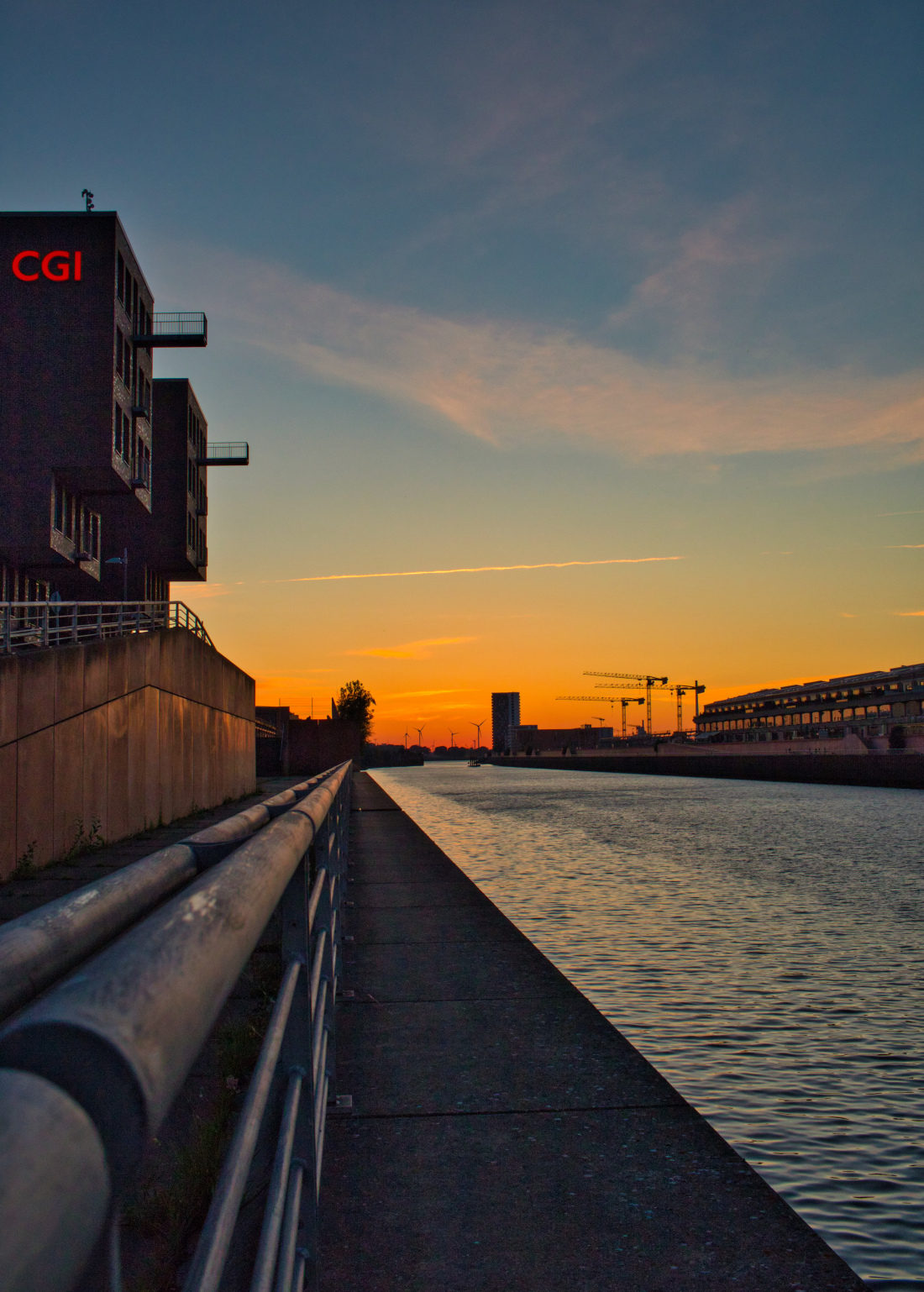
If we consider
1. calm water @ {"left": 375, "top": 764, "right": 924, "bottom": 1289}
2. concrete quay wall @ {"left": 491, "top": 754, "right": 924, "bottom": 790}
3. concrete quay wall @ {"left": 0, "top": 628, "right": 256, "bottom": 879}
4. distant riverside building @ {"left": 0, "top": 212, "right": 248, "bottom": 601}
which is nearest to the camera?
calm water @ {"left": 375, "top": 764, "right": 924, "bottom": 1289}

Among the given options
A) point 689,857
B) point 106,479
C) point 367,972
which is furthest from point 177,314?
point 367,972

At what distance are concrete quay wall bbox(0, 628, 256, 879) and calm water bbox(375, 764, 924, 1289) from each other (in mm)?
6793

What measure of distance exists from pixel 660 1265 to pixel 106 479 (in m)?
39.9

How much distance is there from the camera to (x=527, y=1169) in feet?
14.0

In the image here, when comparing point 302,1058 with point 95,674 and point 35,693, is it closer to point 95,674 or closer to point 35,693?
point 35,693

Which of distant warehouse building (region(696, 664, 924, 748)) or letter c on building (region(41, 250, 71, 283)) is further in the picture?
distant warehouse building (region(696, 664, 924, 748))

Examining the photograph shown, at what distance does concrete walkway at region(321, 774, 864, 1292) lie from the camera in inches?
137

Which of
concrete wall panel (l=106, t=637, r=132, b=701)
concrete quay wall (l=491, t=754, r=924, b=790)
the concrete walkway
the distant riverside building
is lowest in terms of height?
concrete quay wall (l=491, t=754, r=924, b=790)

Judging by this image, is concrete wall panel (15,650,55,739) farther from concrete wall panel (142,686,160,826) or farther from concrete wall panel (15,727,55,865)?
concrete wall panel (142,686,160,826)

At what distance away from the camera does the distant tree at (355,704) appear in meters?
159

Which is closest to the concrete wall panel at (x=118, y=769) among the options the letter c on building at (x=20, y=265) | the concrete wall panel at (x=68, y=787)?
the concrete wall panel at (x=68, y=787)

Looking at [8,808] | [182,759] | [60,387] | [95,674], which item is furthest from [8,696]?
[60,387]

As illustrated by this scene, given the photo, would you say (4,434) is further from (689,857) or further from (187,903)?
(187,903)

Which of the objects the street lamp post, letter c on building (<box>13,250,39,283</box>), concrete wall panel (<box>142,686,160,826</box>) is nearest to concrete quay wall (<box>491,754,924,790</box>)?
concrete wall panel (<box>142,686,160,826</box>)
